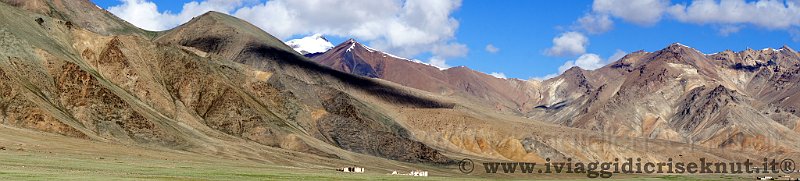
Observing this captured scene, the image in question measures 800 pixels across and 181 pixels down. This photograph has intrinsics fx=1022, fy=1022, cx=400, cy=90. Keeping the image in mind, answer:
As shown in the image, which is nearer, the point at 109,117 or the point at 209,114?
the point at 109,117

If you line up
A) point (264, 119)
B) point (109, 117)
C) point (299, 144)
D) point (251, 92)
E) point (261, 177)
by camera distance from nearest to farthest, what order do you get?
point (261, 177) < point (109, 117) < point (299, 144) < point (264, 119) < point (251, 92)

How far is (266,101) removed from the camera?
588ft

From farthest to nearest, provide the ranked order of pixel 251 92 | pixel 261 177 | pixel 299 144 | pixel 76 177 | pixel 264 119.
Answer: pixel 251 92
pixel 264 119
pixel 299 144
pixel 261 177
pixel 76 177

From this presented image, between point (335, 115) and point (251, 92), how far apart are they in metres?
17.3

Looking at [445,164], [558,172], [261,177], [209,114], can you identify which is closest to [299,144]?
[209,114]

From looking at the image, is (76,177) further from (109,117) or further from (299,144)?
(299,144)

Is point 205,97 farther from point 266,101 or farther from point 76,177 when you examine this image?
point 76,177

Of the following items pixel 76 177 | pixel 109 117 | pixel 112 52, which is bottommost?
pixel 76 177

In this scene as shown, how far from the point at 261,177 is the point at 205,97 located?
92.6m

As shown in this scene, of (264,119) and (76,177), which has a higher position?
(264,119)

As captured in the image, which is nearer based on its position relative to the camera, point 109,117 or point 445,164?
point 109,117

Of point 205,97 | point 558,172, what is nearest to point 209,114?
point 205,97

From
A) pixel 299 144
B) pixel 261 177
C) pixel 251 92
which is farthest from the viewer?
pixel 251 92

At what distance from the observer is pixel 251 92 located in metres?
178
